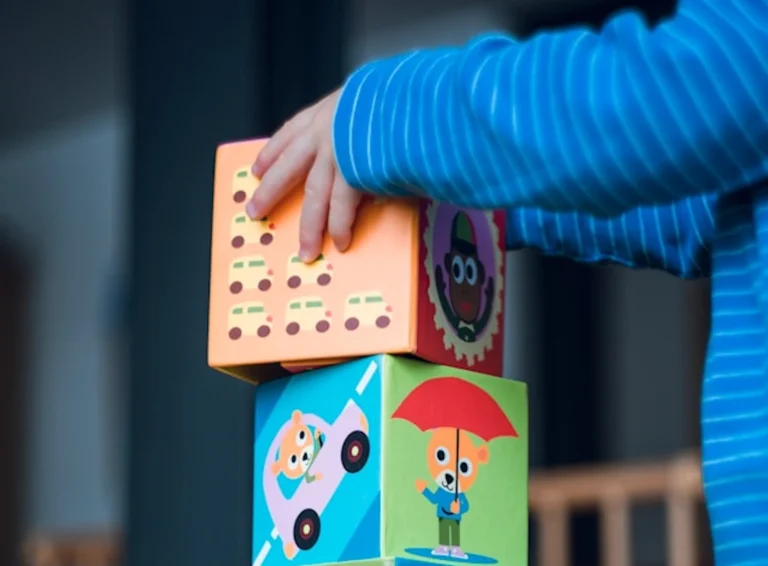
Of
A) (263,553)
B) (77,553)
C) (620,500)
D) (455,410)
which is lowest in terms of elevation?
(77,553)

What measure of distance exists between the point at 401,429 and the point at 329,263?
122 mm

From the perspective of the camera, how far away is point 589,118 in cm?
77

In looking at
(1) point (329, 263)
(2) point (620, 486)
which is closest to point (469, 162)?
(1) point (329, 263)

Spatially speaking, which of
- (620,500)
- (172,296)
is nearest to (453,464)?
(172,296)

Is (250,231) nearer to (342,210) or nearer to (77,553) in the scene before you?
(342,210)

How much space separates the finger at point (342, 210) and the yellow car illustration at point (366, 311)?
39mm

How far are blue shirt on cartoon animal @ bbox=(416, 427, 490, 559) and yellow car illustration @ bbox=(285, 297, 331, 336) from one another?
4.0 inches

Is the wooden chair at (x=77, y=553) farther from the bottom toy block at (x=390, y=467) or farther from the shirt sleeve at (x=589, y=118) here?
the shirt sleeve at (x=589, y=118)

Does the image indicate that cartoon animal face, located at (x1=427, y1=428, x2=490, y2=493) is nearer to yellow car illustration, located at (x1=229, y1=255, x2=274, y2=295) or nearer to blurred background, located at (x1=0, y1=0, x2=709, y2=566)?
yellow car illustration, located at (x1=229, y1=255, x2=274, y2=295)

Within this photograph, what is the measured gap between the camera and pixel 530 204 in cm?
80

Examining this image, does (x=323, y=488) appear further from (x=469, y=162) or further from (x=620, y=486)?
(x=620, y=486)

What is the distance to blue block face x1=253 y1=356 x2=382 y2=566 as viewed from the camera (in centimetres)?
87

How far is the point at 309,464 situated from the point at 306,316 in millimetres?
98

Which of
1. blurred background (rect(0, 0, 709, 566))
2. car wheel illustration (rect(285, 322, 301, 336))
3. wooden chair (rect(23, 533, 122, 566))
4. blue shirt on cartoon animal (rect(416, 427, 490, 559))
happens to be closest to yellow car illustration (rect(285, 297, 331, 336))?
car wheel illustration (rect(285, 322, 301, 336))
